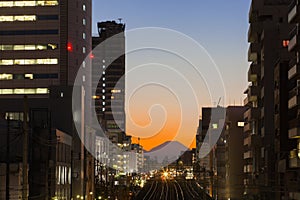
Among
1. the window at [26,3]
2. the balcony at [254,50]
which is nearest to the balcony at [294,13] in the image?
the balcony at [254,50]

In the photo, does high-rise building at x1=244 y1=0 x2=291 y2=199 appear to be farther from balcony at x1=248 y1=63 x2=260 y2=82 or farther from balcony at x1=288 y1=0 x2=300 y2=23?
balcony at x1=288 y1=0 x2=300 y2=23

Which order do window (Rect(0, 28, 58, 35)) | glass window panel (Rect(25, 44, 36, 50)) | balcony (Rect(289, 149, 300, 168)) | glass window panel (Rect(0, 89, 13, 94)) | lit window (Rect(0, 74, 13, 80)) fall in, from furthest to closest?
lit window (Rect(0, 74, 13, 80))
glass window panel (Rect(25, 44, 36, 50))
glass window panel (Rect(0, 89, 13, 94))
window (Rect(0, 28, 58, 35))
balcony (Rect(289, 149, 300, 168))

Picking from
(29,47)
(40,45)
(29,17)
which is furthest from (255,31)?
(29,17)

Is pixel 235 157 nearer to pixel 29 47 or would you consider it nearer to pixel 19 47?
pixel 29 47

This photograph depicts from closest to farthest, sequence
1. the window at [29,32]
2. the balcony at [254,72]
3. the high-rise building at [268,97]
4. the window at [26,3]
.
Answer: the high-rise building at [268,97] → the balcony at [254,72] → the window at [29,32] → the window at [26,3]

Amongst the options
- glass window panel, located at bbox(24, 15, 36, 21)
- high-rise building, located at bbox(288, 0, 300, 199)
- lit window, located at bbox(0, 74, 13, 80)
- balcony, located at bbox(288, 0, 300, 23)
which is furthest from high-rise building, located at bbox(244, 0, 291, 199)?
lit window, located at bbox(0, 74, 13, 80)

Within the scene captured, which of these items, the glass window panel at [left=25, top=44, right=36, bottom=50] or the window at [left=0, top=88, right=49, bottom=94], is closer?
the window at [left=0, top=88, right=49, bottom=94]

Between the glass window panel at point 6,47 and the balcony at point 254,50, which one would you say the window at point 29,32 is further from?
the balcony at point 254,50

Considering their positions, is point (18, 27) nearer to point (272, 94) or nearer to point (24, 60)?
point (24, 60)

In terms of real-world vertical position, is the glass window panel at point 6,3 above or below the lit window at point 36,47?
above

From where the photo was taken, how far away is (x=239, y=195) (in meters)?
84.4

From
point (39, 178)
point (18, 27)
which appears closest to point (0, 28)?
point (18, 27)

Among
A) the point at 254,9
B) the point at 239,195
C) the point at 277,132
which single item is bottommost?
the point at 239,195

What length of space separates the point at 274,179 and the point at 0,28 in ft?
230
